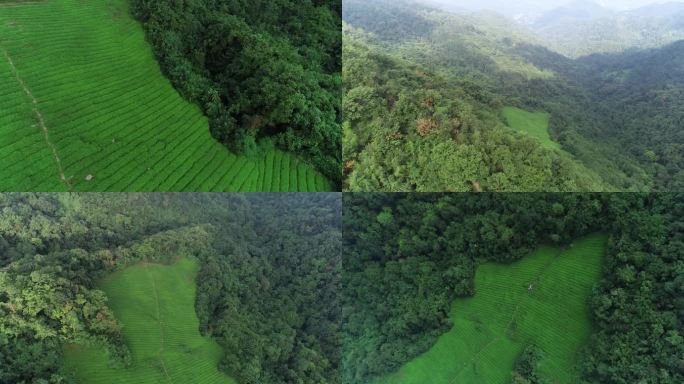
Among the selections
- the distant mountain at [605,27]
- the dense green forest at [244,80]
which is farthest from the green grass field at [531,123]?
the distant mountain at [605,27]

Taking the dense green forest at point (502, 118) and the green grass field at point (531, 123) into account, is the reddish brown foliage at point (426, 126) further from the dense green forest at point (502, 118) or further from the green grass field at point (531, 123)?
the green grass field at point (531, 123)

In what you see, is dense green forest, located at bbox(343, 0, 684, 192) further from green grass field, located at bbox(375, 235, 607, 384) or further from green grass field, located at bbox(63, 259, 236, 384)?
green grass field, located at bbox(63, 259, 236, 384)

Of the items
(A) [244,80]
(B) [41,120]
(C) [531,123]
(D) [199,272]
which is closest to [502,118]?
(C) [531,123]

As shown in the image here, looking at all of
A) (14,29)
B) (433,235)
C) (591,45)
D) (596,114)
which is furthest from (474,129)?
(591,45)

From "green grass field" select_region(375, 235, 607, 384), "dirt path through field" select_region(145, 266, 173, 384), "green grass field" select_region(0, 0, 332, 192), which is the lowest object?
"dirt path through field" select_region(145, 266, 173, 384)

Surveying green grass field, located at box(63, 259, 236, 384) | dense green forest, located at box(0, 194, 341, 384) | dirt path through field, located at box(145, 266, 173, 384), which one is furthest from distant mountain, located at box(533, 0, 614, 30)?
dirt path through field, located at box(145, 266, 173, 384)

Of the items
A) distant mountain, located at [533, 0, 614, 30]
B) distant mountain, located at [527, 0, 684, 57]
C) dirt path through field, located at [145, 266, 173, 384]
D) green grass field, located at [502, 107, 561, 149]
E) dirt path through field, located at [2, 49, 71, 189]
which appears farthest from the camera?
distant mountain, located at [533, 0, 614, 30]

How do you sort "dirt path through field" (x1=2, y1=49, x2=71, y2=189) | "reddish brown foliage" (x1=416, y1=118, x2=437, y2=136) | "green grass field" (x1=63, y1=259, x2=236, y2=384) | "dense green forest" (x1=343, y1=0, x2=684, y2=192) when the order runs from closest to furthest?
1. "dirt path through field" (x1=2, y1=49, x2=71, y2=189)
2. "green grass field" (x1=63, y1=259, x2=236, y2=384)
3. "dense green forest" (x1=343, y1=0, x2=684, y2=192)
4. "reddish brown foliage" (x1=416, y1=118, x2=437, y2=136)
